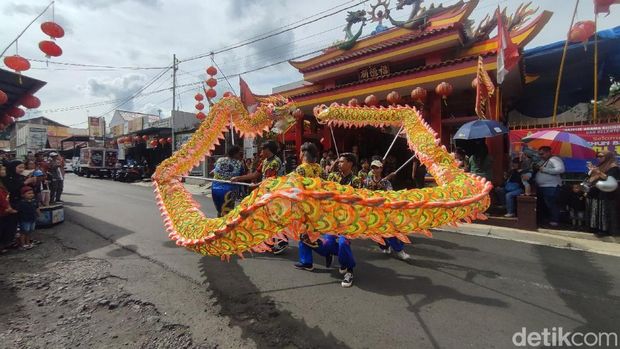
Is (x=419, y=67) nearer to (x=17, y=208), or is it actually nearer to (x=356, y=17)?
(x=356, y=17)

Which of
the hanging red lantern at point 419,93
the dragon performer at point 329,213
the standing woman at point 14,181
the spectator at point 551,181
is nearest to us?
the dragon performer at point 329,213

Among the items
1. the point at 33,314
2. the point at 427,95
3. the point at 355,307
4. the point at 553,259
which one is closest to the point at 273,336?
the point at 355,307

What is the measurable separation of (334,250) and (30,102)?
8.60 m

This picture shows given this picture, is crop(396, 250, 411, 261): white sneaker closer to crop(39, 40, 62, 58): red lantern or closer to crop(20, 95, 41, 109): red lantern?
crop(39, 40, 62, 58): red lantern

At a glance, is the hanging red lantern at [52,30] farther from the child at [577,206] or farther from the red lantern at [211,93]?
the child at [577,206]

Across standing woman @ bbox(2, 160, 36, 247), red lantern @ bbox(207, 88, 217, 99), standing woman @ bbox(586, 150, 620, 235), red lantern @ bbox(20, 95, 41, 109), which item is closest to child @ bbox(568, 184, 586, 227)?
standing woman @ bbox(586, 150, 620, 235)

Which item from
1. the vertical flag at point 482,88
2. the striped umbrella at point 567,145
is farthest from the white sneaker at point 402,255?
the striped umbrella at point 567,145

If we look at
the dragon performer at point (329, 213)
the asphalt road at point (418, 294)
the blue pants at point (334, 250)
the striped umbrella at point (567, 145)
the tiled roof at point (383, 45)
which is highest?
the tiled roof at point (383, 45)

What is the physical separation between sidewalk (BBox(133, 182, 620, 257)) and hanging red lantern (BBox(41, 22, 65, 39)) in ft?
31.2

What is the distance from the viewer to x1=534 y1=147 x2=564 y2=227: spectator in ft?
21.4

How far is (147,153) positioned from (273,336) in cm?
2452

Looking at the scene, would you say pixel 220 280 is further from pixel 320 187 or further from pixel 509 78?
pixel 509 78

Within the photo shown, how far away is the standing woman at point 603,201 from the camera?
5.82 m

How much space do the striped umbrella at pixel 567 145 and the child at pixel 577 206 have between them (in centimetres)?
67
